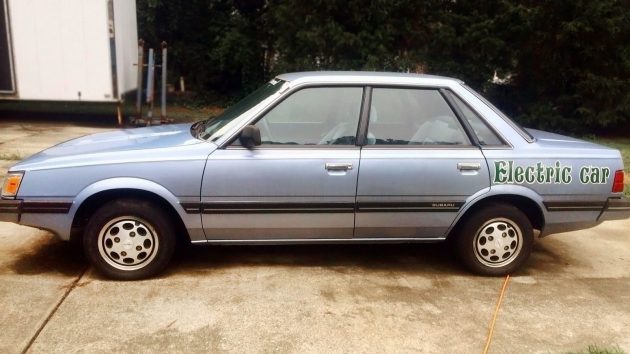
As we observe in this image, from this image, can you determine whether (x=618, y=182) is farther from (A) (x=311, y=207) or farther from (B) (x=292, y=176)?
(B) (x=292, y=176)

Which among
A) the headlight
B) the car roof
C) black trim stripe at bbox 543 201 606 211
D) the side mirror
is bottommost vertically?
black trim stripe at bbox 543 201 606 211

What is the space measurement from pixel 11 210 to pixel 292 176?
1.98 metres

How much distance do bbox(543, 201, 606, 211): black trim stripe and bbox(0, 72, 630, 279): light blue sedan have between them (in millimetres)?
11

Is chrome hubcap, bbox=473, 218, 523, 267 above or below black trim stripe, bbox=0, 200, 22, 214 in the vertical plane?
below

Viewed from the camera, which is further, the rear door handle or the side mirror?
the rear door handle

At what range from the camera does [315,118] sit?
435 cm

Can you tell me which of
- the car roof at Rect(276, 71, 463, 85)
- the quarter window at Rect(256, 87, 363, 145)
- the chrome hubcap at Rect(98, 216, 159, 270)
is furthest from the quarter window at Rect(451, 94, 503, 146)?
the chrome hubcap at Rect(98, 216, 159, 270)

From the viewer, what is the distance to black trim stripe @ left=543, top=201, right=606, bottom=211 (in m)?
4.39

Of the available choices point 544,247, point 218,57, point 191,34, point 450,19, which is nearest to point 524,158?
point 544,247

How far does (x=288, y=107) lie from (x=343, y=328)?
66.8 inches

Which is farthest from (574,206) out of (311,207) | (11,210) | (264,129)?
(11,210)

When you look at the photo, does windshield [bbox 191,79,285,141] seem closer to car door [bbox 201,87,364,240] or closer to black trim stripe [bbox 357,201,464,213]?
car door [bbox 201,87,364,240]

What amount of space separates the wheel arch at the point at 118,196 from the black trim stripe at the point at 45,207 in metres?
0.06

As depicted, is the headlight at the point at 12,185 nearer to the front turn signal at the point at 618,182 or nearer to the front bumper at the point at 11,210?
the front bumper at the point at 11,210
